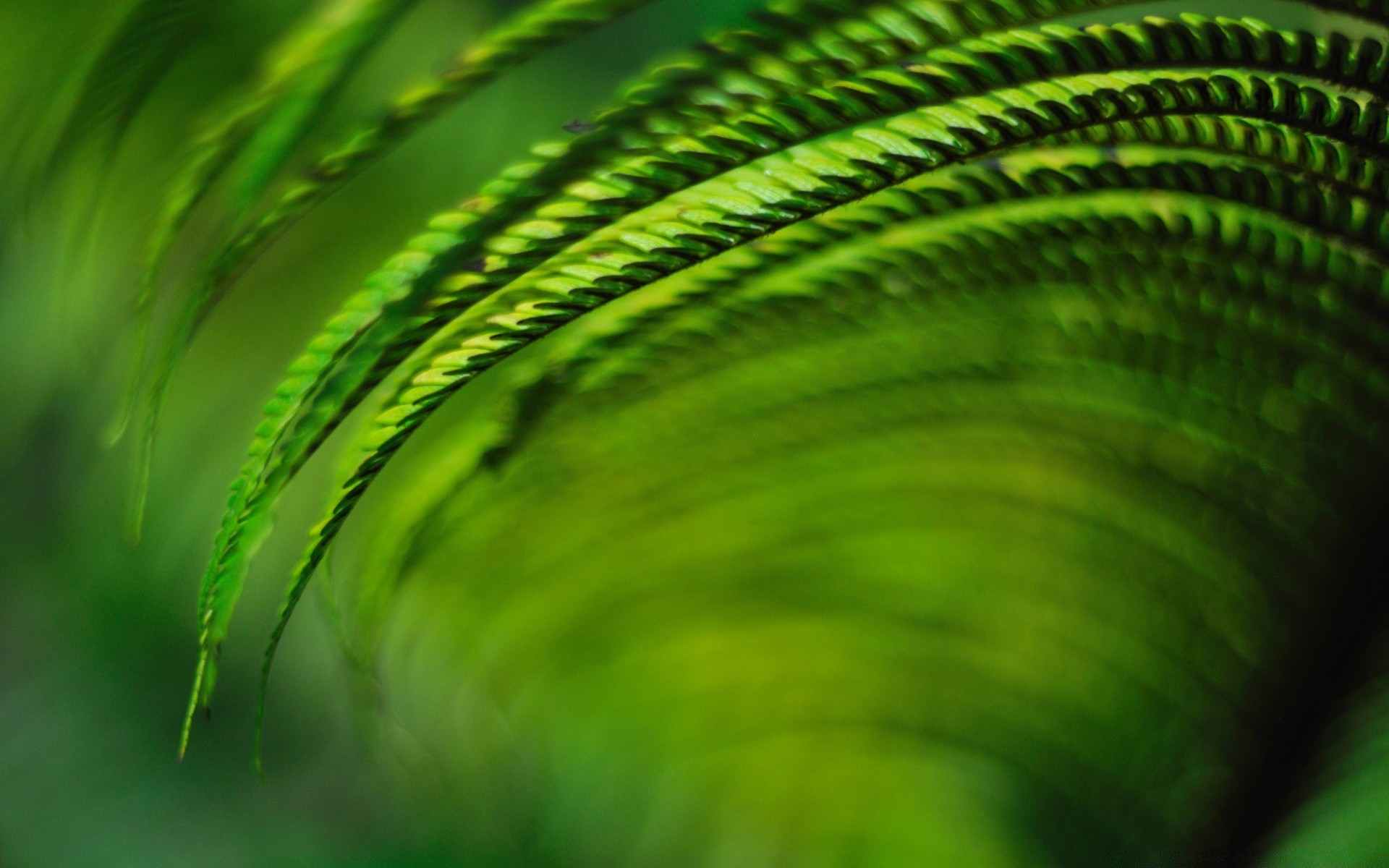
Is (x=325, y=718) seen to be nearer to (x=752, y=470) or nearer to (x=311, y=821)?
(x=311, y=821)

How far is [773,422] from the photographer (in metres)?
0.85

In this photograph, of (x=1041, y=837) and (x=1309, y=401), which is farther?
(x=1041, y=837)

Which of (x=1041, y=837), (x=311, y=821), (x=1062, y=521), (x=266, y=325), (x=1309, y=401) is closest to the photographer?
(x=1309, y=401)

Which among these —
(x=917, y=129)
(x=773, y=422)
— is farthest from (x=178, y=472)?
(x=917, y=129)

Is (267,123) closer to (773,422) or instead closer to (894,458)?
(773,422)

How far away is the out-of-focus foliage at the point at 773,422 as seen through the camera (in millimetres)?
490

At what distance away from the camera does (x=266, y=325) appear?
45.4 inches

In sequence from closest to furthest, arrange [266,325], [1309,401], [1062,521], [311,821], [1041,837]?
[1309,401] → [1062,521] → [1041,837] → [266,325] → [311,821]

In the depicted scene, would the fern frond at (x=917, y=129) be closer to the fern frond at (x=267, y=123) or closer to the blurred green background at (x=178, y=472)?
the fern frond at (x=267, y=123)

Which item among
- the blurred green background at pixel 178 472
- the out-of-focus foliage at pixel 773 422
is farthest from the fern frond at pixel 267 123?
the blurred green background at pixel 178 472

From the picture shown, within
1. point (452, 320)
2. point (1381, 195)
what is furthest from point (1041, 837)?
point (452, 320)

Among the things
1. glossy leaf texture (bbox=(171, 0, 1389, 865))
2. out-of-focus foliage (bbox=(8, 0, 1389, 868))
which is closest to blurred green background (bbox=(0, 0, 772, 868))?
out-of-focus foliage (bbox=(8, 0, 1389, 868))

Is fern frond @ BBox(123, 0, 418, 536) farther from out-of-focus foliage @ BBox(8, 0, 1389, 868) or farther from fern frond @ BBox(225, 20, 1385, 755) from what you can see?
fern frond @ BBox(225, 20, 1385, 755)

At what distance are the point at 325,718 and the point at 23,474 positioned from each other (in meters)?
0.53
